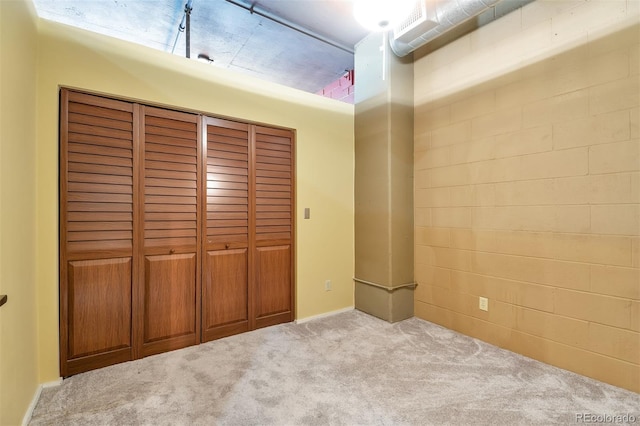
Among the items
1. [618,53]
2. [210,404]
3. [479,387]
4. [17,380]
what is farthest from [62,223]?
[618,53]

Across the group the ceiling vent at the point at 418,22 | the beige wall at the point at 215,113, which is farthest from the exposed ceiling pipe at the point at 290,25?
the ceiling vent at the point at 418,22

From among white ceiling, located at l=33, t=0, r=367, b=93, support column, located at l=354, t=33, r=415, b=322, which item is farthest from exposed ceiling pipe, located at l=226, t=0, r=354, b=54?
support column, located at l=354, t=33, r=415, b=322

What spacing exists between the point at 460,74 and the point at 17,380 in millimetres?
3765

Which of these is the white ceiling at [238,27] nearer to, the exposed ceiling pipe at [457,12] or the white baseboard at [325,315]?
the exposed ceiling pipe at [457,12]

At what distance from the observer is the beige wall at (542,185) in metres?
1.87

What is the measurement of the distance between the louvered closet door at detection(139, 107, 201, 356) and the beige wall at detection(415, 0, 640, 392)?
2.24 meters

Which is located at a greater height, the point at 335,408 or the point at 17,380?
the point at 17,380

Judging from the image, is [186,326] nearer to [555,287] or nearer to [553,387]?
[553,387]

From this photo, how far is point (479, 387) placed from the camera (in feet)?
6.18

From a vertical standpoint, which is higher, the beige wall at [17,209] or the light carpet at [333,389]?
the beige wall at [17,209]

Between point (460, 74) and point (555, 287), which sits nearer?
point (555, 287)

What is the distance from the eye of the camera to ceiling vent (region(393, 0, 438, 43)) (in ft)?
7.75

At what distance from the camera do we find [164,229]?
2.35 m

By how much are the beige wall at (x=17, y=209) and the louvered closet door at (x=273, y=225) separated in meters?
1.52
